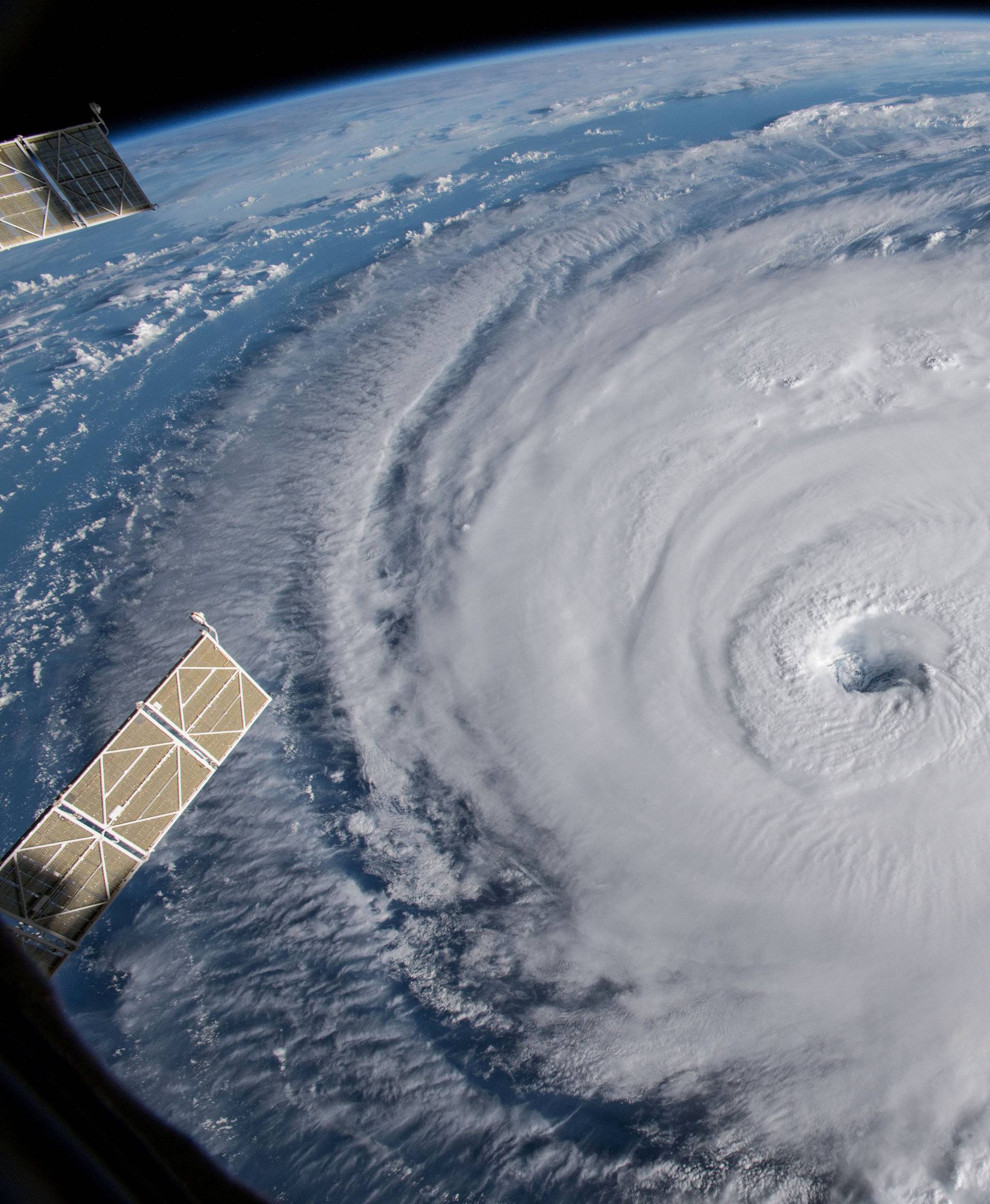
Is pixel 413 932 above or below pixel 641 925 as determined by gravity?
below

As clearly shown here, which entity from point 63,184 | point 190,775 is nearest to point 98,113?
point 63,184

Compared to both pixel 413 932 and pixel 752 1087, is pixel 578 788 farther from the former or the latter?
pixel 752 1087

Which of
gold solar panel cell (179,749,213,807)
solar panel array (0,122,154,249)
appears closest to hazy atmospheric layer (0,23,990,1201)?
gold solar panel cell (179,749,213,807)

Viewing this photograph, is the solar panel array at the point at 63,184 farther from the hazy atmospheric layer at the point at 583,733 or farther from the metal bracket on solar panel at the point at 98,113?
the hazy atmospheric layer at the point at 583,733

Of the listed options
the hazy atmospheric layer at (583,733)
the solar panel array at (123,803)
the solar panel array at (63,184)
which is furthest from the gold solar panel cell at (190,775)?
the solar panel array at (63,184)

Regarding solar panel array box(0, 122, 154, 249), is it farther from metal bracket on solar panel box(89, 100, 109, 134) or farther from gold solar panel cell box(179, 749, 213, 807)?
gold solar panel cell box(179, 749, 213, 807)

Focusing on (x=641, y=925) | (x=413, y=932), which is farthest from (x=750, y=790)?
(x=413, y=932)
